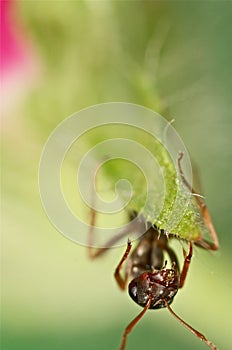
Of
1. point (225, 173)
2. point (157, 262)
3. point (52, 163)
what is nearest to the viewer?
point (225, 173)

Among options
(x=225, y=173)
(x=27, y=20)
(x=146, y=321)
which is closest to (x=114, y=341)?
(x=146, y=321)

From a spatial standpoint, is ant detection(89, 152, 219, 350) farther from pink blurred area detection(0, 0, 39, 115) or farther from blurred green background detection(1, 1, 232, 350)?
pink blurred area detection(0, 0, 39, 115)

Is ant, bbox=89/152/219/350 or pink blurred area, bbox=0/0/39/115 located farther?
pink blurred area, bbox=0/0/39/115

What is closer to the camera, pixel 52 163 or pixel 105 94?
pixel 105 94

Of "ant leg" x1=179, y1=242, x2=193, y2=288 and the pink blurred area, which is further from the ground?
the pink blurred area

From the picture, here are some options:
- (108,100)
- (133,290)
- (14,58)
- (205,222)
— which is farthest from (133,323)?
(14,58)

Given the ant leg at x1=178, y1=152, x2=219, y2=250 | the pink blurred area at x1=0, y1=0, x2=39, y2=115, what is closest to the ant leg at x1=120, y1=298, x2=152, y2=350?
the ant leg at x1=178, y1=152, x2=219, y2=250

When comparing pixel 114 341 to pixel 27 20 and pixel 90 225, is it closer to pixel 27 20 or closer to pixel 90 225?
pixel 90 225
